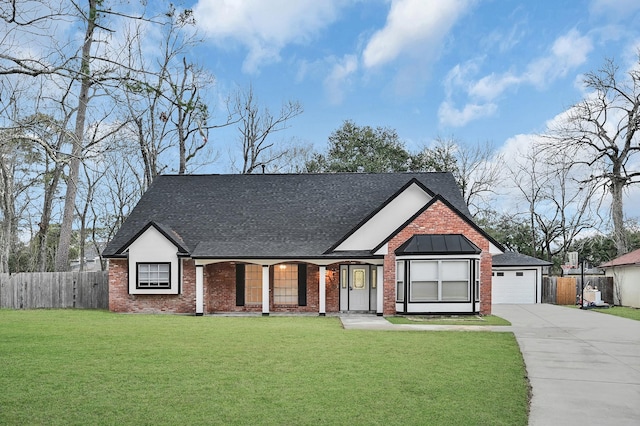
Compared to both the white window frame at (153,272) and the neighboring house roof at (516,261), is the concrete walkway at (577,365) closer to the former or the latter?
the white window frame at (153,272)

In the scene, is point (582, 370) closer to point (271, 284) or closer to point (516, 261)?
point (271, 284)

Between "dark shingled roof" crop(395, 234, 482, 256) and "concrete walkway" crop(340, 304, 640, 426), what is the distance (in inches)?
103

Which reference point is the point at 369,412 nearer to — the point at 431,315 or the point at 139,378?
the point at 139,378

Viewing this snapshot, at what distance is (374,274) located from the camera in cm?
2128

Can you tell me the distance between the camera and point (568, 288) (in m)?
28.6

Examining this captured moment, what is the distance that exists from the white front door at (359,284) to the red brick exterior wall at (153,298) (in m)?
6.04

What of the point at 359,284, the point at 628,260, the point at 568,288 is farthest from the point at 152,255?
the point at 628,260

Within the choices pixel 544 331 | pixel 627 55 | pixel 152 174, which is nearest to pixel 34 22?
pixel 544 331

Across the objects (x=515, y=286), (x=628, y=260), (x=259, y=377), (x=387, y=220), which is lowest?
(x=515, y=286)

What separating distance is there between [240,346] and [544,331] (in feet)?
28.6

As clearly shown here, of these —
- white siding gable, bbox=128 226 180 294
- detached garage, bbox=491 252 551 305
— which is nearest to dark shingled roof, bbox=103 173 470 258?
white siding gable, bbox=128 226 180 294

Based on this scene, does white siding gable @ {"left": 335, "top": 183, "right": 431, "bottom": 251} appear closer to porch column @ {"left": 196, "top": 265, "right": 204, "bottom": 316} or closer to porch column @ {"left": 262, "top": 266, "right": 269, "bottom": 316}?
porch column @ {"left": 262, "top": 266, "right": 269, "bottom": 316}

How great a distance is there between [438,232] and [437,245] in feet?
2.43

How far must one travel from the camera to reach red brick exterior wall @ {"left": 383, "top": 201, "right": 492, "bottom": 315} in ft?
64.2
